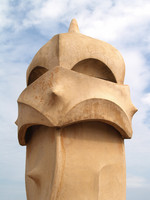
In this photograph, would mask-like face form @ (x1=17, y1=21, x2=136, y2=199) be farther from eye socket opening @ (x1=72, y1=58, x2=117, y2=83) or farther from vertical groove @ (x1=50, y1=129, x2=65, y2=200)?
vertical groove @ (x1=50, y1=129, x2=65, y2=200)

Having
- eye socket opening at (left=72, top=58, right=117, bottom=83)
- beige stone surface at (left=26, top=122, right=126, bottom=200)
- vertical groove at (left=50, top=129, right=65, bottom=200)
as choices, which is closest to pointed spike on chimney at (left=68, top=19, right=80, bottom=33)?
eye socket opening at (left=72, top=58, right=117, bottom=83)

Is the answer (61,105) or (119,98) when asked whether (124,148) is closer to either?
(119,98)

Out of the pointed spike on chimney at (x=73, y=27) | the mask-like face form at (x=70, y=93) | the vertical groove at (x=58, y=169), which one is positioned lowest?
the vertical groove at (x=58, y=169)

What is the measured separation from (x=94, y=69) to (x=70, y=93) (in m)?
1.38

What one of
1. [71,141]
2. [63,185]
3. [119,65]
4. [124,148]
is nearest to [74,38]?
[119,65]

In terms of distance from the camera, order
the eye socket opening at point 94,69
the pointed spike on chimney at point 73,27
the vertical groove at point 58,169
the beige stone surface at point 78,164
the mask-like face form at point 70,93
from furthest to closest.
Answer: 1. the pointed spike on chimney at point 73,27
2. the eye socket opening at point 94,69
3. the mask-like face form at point 70,93
4. the beige stone surface at point 78,164
5. the vertical groove at point 58,169

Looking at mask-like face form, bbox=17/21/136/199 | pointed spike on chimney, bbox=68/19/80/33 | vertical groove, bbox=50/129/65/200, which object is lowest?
vertical groove, bbox=50/129/65/200

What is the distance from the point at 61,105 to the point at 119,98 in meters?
1.68

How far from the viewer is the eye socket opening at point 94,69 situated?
767cm

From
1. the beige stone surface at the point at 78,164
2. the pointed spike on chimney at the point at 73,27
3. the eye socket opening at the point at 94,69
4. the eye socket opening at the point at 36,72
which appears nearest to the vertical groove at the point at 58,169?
the beige stone surface at the point at 78,164

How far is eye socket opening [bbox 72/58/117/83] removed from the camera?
302 inches

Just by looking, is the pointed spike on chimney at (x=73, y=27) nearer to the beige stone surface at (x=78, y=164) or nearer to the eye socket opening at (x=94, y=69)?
the eye socket opening at (x=94, y=69)

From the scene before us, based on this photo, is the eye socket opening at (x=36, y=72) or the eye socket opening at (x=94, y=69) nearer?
the eye socket opening at (x=94, y=69)

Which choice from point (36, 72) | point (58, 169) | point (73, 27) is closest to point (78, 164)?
point (58, 169)
